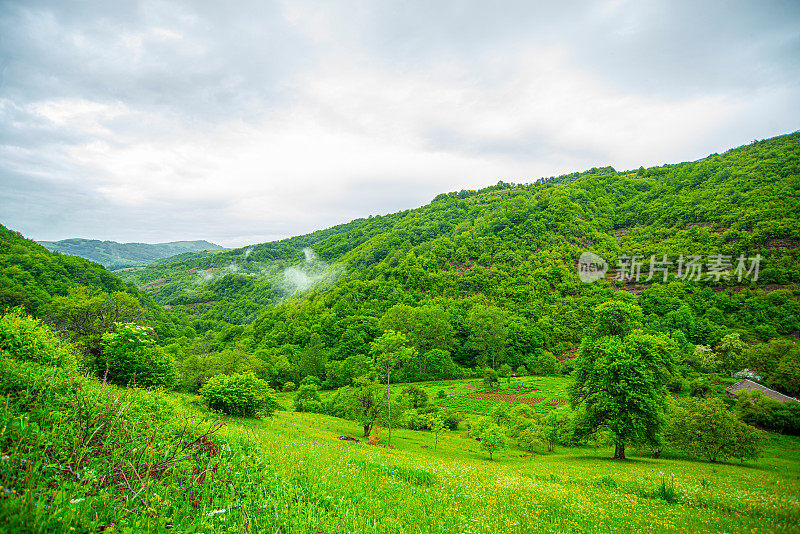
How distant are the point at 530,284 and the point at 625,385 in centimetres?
9896

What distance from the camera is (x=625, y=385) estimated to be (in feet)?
67.3

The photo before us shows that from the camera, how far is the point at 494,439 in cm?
2769

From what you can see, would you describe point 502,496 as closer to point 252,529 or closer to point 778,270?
point 252,529

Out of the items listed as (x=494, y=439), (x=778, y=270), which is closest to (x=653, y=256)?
(x=778, y=270)

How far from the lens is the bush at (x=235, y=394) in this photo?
A: 20500 millimetres

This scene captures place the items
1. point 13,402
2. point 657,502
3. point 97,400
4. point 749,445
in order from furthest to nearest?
1. point 749,445
2. point 657,502
3. point 97,400
4. point 13,402

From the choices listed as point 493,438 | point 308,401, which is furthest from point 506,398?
point 308,401

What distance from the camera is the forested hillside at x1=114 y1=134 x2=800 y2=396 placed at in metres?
67.2

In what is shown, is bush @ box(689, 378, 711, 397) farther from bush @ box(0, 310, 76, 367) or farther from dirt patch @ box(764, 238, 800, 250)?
bush @ box(0, 310, 76, 367)

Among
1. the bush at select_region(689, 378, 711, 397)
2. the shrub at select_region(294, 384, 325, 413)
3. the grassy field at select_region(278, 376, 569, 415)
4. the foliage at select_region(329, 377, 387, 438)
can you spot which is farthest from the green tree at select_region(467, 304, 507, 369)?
the foliage at select_region(329, 377, 387, 438)

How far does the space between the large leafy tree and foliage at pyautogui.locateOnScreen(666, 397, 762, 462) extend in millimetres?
4364

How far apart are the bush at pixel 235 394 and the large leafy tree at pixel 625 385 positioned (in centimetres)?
2461

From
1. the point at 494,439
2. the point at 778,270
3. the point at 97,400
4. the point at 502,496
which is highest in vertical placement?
the point at 778,270

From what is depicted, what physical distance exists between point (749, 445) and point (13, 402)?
35.0m
